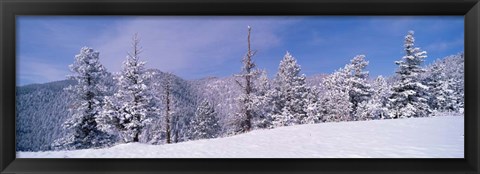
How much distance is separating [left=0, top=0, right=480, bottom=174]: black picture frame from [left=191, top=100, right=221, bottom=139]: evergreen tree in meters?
3.77

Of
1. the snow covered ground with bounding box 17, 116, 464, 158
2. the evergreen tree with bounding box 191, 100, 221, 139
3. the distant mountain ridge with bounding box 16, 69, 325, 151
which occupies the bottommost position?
the evergreen tree with bounding box 191, 100, 221, 139

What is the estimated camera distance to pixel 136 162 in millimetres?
1905

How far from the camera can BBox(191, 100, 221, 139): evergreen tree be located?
19.3ft

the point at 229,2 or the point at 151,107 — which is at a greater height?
the point at 229,2

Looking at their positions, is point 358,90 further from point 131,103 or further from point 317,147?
point 317,147

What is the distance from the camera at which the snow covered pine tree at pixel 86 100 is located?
2557mm

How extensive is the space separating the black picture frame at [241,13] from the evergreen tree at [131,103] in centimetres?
65

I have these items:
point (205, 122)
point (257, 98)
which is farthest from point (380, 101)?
point (205, 122)

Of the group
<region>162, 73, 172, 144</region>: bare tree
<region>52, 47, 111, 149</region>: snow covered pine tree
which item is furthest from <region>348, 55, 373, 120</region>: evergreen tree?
<region>52, 47, 111, 149</region>: snow covered pine tree

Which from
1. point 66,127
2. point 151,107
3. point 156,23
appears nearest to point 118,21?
point 156,23

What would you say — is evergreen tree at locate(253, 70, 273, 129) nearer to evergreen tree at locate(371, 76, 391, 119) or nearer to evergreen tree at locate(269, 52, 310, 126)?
evergreen tree at locate(269, 52, 310, 126)

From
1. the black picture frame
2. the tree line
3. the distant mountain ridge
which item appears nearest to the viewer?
the black picture frame

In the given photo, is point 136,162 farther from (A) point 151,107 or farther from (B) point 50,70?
(A) point 151,107

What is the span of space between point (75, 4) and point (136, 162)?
106 centimetres
